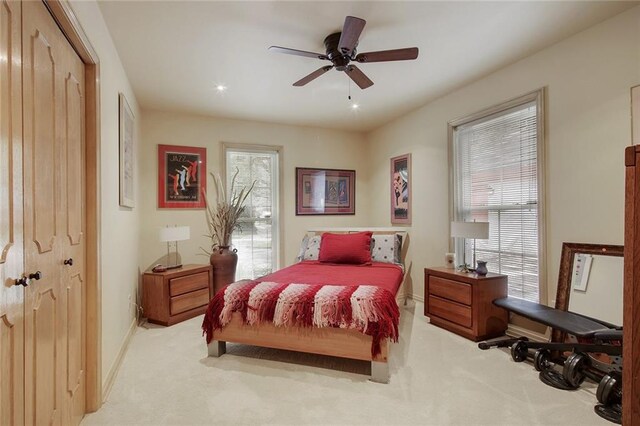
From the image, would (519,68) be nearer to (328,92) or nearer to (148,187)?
(328,92)

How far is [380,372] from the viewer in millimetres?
2166

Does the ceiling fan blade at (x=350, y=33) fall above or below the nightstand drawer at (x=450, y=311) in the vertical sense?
above

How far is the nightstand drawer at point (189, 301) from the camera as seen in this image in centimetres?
336

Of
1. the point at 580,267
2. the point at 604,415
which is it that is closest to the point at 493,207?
the point at 580,267

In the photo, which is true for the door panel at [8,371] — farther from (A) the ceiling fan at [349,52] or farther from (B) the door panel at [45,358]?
(A) the ceiling fan at [349,52]

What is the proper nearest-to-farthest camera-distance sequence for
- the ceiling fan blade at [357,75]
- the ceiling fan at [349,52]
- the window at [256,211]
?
the ceiling fan at [349,52]
the ceiling fan blade at [357,75]
the window at [256,211]

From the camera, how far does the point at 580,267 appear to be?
7.94 feet

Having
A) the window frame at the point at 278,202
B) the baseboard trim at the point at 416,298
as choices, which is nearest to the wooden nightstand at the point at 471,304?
the baseboard trim at the point at 416,298

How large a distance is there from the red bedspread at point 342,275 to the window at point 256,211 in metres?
1.15

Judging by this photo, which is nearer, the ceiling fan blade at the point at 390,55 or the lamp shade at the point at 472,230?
the ceiling fan blade at the point at 390,55

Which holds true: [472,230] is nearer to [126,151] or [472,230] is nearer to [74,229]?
[74,229]

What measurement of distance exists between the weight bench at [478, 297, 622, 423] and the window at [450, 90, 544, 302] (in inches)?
21.5

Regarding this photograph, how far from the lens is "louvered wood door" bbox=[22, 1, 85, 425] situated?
4.00 feet

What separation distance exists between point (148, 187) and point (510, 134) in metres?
4.24
